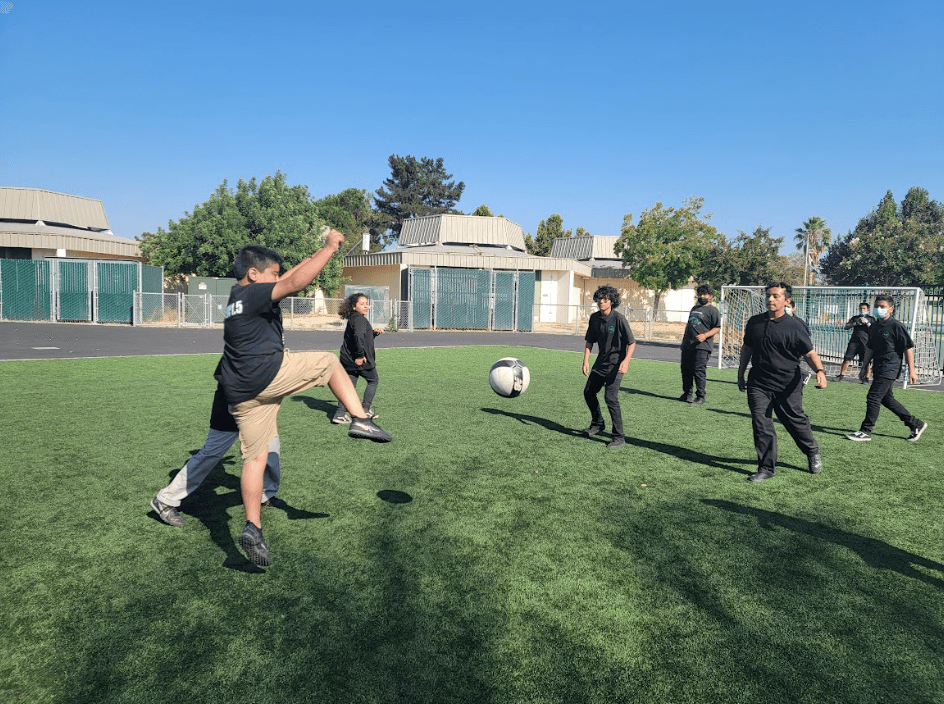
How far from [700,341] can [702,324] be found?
327 mm

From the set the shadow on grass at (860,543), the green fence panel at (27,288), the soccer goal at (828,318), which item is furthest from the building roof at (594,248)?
the shadow on grass at (860,543)

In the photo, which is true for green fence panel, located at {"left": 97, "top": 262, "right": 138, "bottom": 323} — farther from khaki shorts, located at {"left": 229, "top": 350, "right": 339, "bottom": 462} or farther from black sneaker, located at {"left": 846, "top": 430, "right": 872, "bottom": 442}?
black sneaker, located at {"left": 846, "top": 430, "right": 872, "bottom": 442}

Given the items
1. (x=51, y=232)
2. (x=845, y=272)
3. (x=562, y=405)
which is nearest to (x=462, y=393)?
(x=562, y=405)

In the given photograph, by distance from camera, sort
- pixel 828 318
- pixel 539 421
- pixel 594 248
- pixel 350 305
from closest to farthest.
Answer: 1. pixel 350 305
2. pixel 539 421
3. pixel 828 318
4. pixel 594 248

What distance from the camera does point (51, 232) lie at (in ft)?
128

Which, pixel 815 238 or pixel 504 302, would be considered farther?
pixel 815 238

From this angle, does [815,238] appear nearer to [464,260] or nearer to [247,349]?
[464,260]

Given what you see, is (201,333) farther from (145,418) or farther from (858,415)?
(858,415)

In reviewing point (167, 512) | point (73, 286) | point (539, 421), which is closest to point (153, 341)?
point (73, 286)

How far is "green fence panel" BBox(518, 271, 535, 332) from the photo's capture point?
36844 millimetres

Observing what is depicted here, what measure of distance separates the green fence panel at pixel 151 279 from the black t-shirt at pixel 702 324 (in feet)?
97.1

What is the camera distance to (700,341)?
36.6 feet

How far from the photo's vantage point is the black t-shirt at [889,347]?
26.9ft

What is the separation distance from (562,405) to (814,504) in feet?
18.0
